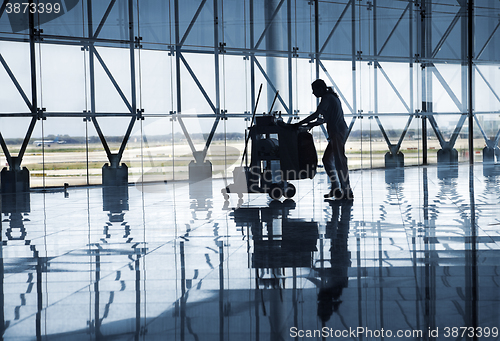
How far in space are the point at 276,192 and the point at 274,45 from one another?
22.0ft

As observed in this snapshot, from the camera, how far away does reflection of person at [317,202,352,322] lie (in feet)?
7.47

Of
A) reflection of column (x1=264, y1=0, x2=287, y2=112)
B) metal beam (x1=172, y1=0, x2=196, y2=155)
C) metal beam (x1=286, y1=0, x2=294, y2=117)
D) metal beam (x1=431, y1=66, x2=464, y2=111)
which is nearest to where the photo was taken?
metal beam (x1=172, y1=0, x2=196, y2=155)

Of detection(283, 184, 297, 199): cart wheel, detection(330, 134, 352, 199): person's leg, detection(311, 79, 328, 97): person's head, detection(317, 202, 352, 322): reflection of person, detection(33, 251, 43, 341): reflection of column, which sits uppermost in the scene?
detection(311, 79, 328, 97): person's head

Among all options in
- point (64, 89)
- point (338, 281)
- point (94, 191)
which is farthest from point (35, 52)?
point (338, 281)

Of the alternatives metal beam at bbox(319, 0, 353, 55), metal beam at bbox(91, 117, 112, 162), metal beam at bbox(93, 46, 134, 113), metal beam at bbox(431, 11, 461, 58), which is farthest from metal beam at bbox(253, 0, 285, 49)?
metal beam at bbox(431, 11, 461, 58)

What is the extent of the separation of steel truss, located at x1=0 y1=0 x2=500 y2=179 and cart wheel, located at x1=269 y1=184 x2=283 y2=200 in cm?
490

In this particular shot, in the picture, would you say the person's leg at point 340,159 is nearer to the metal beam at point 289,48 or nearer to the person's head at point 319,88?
the person's head at point 319,88

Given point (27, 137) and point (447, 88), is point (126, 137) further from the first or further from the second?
point (447, 88)

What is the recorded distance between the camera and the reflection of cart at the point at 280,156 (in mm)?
6348

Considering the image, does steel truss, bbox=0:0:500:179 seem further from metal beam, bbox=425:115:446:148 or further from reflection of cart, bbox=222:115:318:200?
reflection of cart, bbox=222:115:318:200

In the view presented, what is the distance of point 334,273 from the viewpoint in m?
2.85

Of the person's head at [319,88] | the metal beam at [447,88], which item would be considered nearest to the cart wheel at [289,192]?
the person's head at [319,88]

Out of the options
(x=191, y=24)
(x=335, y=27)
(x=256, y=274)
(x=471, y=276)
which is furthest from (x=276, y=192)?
(x=335, y=27)

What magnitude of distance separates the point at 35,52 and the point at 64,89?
99 cm
